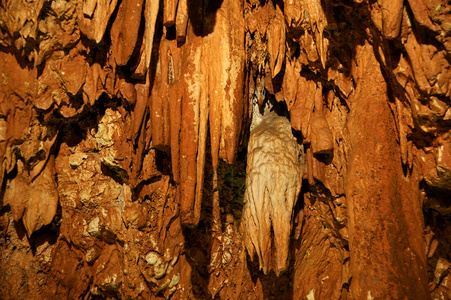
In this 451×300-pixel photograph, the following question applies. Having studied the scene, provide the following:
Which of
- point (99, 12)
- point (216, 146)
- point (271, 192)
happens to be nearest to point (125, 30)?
point (99, 12)

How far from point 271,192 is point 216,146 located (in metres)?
0.79

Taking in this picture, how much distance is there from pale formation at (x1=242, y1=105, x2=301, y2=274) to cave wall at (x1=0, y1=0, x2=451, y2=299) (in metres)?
0.03

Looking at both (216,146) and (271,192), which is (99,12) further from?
(271,192)

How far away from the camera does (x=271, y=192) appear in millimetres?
3791

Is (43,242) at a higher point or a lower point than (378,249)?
lower

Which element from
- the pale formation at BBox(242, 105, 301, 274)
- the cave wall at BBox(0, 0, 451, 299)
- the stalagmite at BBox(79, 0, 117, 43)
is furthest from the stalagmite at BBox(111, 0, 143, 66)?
the pale formation at BBox(242, 105, 301, 274)

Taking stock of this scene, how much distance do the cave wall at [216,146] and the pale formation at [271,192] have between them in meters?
0.03

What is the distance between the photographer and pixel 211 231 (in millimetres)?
4539

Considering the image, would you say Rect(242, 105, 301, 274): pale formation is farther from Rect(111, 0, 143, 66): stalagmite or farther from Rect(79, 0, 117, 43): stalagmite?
Rect(79, 0, 117, 43): stalagmite

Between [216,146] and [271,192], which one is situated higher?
[216,146]

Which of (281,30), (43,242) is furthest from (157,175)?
(281,30)

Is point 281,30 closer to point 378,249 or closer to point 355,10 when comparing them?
point 355,10

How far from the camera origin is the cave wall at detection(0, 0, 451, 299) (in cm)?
292

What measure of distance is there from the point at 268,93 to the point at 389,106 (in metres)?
1.54
